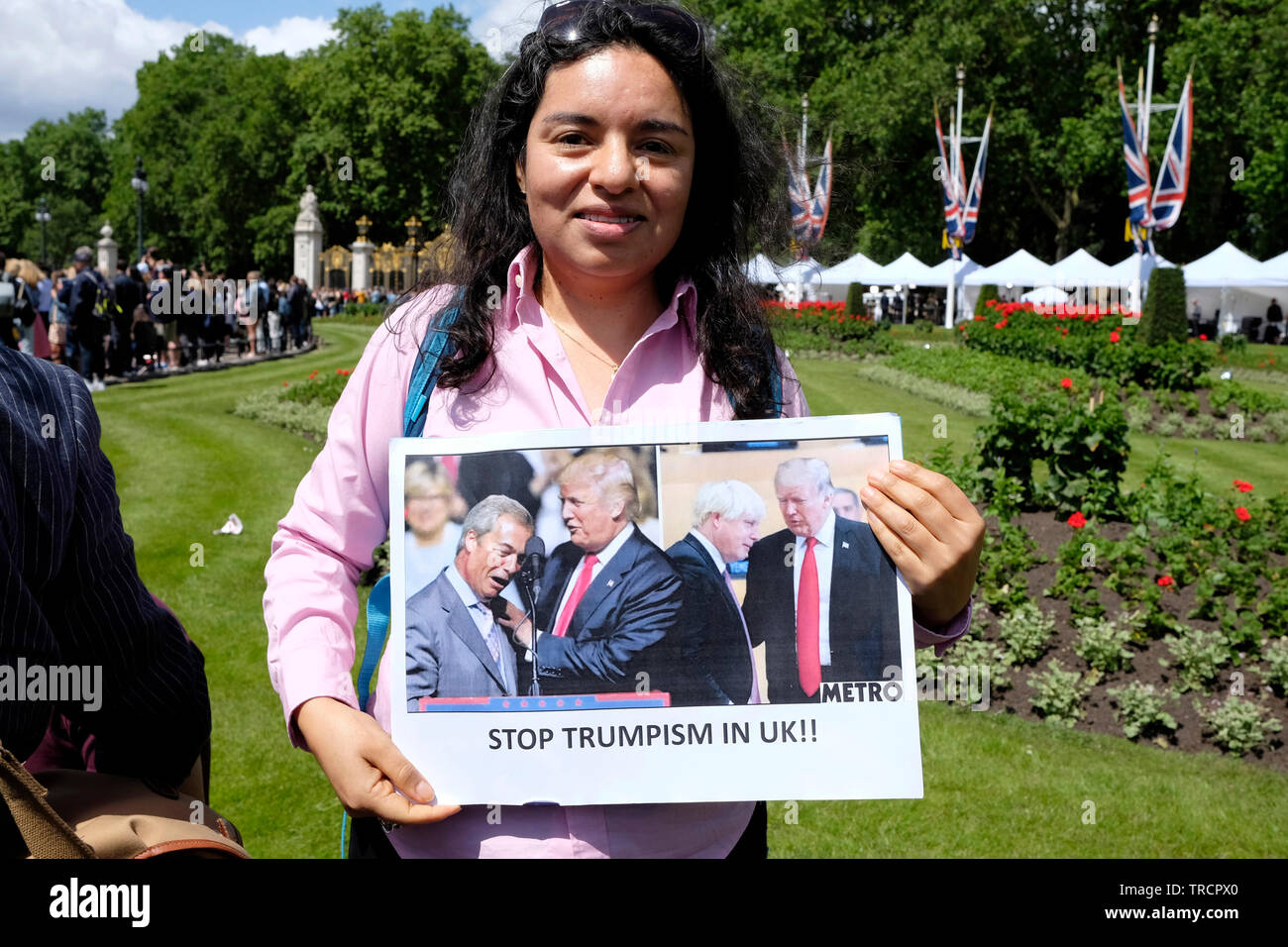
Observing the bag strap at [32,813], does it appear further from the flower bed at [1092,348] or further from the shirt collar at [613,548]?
the flower bed at [1092,348]

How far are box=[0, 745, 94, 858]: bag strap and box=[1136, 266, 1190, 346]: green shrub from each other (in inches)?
701

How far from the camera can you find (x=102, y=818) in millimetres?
1376

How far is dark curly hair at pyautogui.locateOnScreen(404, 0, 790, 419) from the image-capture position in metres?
1.86

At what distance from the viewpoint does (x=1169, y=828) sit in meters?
4.37

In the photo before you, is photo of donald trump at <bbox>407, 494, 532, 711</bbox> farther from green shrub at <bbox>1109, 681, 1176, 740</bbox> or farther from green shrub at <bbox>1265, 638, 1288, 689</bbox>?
green shrub at <bbox>1265, 638, 1288, 689</bbox>

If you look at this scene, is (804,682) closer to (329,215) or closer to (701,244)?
(701,244)

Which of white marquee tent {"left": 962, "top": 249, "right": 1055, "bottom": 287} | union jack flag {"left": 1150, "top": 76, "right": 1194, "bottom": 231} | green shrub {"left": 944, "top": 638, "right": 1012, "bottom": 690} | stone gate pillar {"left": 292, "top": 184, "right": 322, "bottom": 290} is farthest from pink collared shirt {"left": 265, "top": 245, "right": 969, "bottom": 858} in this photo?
stone gate pillar {"left": 292, "top": 184, "right": 322, "bottom": 290}

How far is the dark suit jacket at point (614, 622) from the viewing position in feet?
5.59

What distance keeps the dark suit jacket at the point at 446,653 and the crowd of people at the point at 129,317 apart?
9974mm

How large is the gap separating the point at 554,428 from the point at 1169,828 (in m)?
3.66

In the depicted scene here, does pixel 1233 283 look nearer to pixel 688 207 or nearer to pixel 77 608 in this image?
pixel 688 207

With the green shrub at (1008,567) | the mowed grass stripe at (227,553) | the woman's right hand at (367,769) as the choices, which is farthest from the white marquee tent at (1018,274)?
the woman's right hand at (367,769)

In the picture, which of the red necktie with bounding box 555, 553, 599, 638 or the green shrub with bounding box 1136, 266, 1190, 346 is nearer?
the red necktie with bounding box 555, 553, 599, 638

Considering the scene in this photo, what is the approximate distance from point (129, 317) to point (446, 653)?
16911mm
